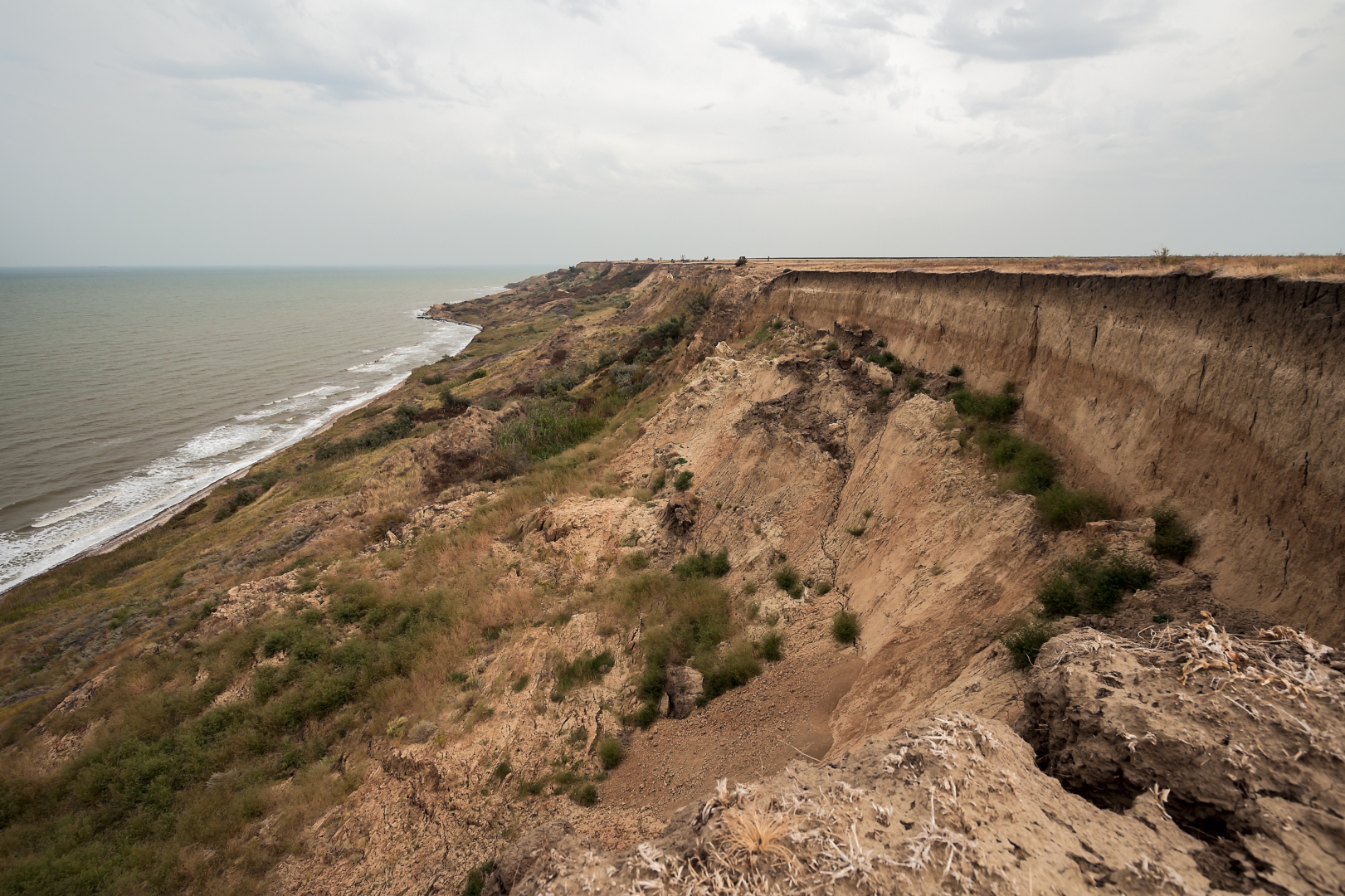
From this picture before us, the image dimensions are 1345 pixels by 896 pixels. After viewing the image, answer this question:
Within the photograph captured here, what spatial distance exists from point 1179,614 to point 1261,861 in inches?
113

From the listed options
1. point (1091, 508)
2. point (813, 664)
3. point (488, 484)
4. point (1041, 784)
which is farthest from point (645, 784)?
point (488, 484)

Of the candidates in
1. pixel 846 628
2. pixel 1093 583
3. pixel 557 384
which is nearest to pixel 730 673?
pixel 846 628

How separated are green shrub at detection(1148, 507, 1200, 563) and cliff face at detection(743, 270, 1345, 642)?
12 cm

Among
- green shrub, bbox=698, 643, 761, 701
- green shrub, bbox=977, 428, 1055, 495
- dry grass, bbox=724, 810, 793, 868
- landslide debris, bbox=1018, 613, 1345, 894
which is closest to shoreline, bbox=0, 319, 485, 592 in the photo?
green shrub, bbox=698, 643, 761, 701

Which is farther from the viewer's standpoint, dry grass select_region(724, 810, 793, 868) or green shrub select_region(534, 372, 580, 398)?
green shrub select_region(534, 372, 580, 398)

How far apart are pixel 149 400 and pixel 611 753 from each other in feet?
169

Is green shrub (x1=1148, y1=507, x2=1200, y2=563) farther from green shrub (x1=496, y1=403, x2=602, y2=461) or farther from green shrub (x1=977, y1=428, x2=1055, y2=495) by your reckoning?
green shrub (x1=496, y1=403, x2=602, y2=461)

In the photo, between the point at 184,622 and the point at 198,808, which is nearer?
the point at 198,808

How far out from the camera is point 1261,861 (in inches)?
124

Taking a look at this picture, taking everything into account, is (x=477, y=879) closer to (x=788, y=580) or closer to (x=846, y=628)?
(x=846, y=628)

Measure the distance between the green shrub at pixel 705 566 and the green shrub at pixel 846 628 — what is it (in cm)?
324

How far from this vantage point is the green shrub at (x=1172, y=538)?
609 centimetres

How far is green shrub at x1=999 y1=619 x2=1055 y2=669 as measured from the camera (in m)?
5.85

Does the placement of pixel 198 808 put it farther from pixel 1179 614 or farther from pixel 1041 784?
pixel 1179 614
